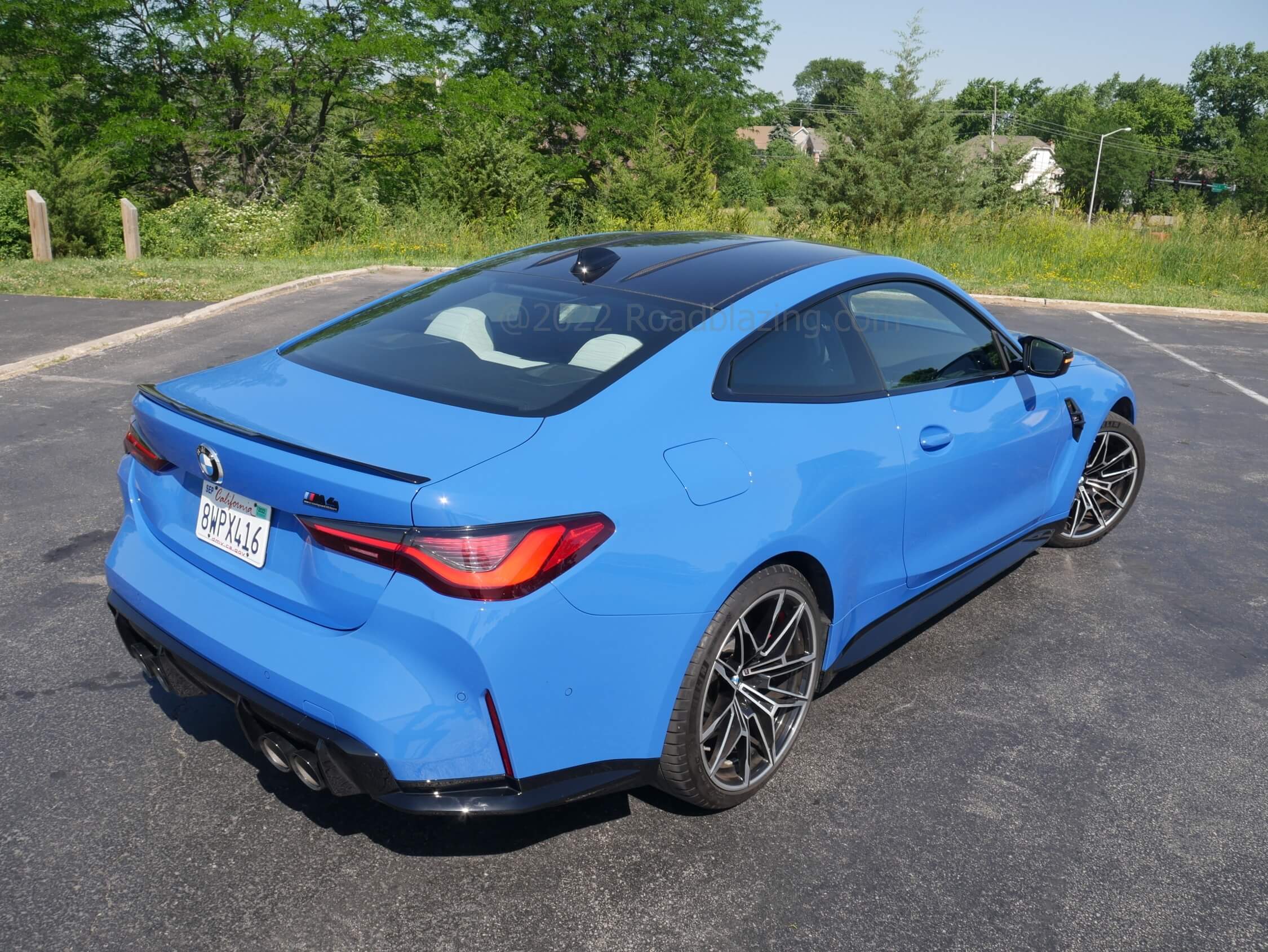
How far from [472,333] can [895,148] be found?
24335 millimetres

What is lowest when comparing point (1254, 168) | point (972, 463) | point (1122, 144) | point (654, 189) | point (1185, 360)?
point (1185, 360)

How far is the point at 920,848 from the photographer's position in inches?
112

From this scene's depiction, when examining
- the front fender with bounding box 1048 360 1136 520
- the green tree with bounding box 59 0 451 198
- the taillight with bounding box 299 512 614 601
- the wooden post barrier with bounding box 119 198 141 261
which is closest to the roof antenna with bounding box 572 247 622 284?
the taillight with bounding box 299 512 614 601

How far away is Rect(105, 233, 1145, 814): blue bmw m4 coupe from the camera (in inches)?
89.7

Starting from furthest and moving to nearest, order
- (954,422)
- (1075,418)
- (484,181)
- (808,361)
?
1. (484,181)
2. (1075,418)
3. (954,422)
4. (808,361)

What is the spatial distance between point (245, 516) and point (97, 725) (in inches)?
50.6

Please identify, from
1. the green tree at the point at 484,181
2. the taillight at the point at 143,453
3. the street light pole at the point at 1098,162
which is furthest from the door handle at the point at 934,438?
the street light pole at the point at 1098,162

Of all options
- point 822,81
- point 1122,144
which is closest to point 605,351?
point 1122,144

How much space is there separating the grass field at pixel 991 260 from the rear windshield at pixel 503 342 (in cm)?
1076

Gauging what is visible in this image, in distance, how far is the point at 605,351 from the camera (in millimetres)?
2953

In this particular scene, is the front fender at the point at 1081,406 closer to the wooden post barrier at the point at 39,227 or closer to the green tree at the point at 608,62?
the wooden post barrier at the point at 39,227

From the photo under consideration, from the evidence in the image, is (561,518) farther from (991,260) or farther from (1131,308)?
(991,260)

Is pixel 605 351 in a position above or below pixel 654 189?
below

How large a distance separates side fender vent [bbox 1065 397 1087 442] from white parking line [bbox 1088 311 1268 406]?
18.4 feet
